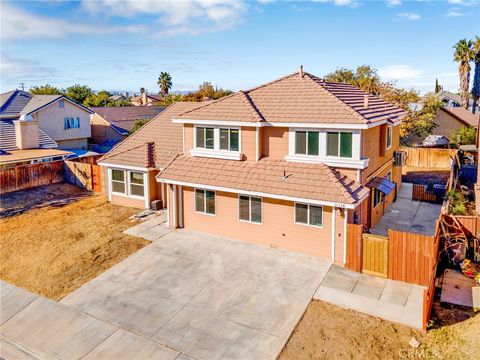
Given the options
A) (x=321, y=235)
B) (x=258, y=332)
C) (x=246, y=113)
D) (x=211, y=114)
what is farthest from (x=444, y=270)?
(x=211, y=114)

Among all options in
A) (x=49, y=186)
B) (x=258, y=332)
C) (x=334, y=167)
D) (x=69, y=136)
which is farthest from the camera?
(x=69, y=136)

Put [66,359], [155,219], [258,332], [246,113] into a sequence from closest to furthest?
[66,359] → [258,332] → [246,113] → [155,219]

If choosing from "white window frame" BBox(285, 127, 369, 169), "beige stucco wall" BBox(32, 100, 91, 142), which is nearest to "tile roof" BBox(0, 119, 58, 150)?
"beige stucco wall" BBox(32, 100, 91, 142)

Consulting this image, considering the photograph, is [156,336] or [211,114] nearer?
[156,336]

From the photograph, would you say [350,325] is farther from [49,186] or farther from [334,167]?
[49,186]

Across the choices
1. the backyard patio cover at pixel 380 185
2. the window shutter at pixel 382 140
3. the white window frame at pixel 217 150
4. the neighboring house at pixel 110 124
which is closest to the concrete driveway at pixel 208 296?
the white window frame at pixel 217 150

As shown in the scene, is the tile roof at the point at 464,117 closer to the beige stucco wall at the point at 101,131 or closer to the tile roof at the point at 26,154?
the beige stucco wall at the point at 101,131

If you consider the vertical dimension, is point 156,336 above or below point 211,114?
below
